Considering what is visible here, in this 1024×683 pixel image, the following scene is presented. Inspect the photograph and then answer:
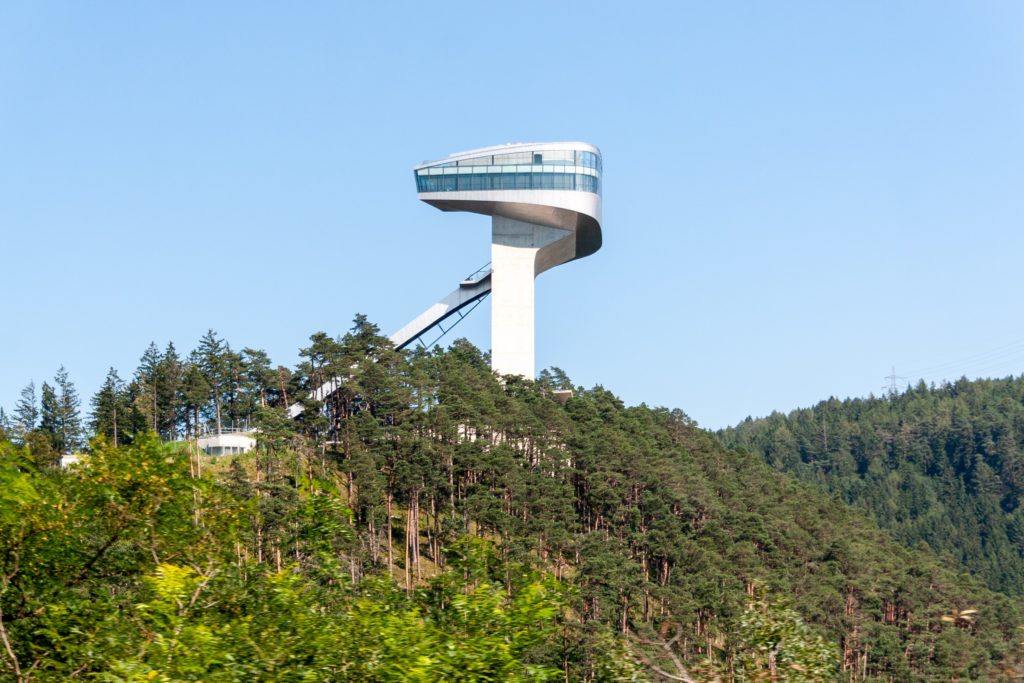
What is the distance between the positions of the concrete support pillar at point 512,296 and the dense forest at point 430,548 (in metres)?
2.04

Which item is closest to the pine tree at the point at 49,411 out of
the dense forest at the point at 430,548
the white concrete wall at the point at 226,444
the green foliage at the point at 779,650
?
the dense forest at the point at 430,548

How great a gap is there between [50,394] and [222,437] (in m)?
35.0

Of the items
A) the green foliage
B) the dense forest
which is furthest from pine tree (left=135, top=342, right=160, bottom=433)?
the green foliage

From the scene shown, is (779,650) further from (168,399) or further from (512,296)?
(168,399)

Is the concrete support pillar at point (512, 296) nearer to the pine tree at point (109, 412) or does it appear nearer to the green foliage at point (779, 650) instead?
the pine tree at point (109, 412)

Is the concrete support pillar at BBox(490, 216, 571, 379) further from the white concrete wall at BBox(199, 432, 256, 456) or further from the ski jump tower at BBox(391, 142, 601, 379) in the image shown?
the white concrete wall at BBox(199, 432, 256, 456)

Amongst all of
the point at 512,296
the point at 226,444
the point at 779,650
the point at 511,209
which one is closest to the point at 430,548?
the point at 226,444

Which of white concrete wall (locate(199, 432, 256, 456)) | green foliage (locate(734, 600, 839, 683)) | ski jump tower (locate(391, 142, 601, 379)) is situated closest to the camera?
green foliage (locate(734, 600, 839, 683))

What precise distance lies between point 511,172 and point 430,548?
2867 centimetres

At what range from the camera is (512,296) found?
94938 mm

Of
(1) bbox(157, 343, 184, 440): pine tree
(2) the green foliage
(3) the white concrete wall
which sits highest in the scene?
(1) bbox(157, 343, 184, 440): pine tree

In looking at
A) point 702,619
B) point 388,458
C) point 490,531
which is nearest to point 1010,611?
point 702,619

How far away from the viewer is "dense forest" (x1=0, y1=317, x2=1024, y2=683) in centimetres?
1833

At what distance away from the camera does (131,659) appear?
17.3m
